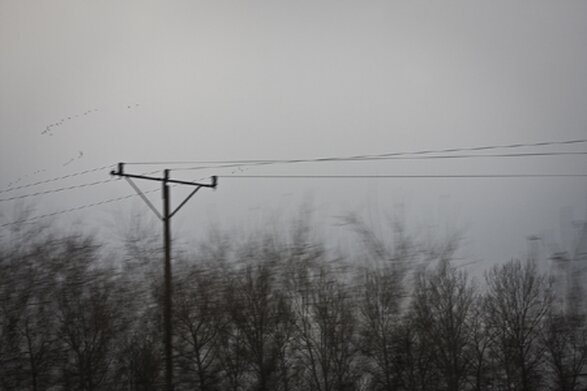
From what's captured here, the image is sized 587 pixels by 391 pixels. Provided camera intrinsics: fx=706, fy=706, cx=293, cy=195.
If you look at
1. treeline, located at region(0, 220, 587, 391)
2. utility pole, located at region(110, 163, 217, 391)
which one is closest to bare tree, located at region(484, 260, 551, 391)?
treeline, located at region(0, 220, 587, 391)

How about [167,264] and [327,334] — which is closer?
[167,264]

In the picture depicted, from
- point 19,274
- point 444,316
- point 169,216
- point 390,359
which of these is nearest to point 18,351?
point 19,274

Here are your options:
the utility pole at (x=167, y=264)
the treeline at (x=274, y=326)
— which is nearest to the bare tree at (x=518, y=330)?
the treeline at (x=274, y=326)

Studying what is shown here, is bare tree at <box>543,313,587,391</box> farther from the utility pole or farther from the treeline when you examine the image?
the utility pole

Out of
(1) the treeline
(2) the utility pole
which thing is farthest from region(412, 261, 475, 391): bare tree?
(2) the utility pole

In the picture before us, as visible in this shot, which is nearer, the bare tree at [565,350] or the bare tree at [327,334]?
the bare tree at [565,350]

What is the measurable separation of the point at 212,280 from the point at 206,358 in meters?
3.61

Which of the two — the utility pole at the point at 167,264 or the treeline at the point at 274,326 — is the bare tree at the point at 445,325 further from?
the utility pole at the point at 167,264

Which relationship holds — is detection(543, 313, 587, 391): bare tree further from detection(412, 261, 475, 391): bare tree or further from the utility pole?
the utility pole

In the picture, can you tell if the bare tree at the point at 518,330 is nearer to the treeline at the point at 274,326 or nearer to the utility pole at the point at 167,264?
the treeline at the point at 274,326

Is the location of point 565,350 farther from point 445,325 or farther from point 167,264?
point 167,264

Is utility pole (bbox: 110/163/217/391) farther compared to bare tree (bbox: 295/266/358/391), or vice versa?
bare tree (bbox: 295/266/358/391)

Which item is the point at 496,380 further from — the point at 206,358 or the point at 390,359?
the point at 206,358

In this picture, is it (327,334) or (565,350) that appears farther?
(327,334)
